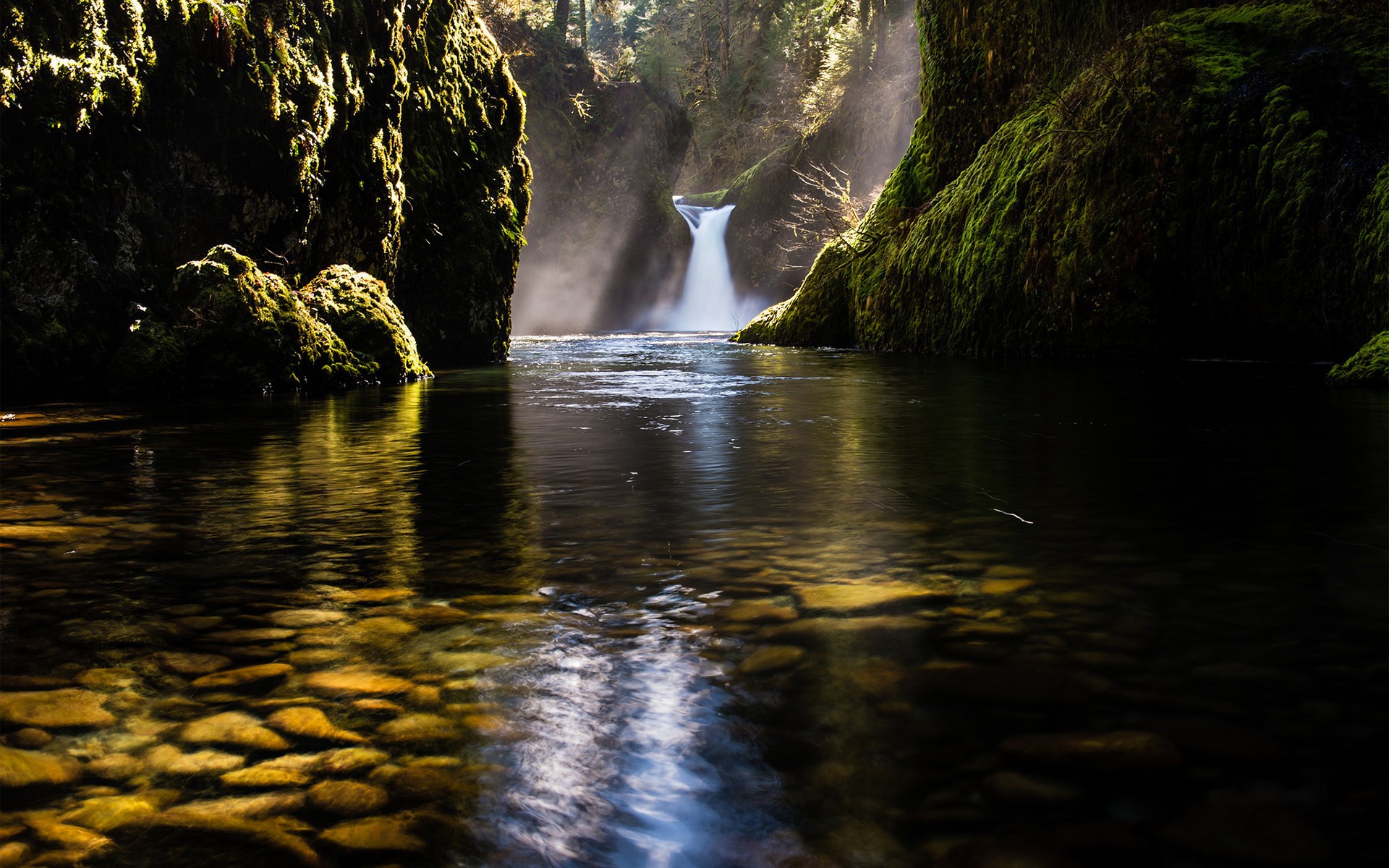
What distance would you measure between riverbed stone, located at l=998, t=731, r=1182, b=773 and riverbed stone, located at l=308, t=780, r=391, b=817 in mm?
917

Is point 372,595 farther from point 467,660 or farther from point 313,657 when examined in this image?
point 467,660

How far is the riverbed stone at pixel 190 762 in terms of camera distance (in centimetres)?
144

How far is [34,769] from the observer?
145cm

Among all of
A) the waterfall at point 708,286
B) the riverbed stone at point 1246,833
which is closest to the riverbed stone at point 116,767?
the riverbed stone at point 1246,833

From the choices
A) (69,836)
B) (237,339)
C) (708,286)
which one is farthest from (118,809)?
(708,286)

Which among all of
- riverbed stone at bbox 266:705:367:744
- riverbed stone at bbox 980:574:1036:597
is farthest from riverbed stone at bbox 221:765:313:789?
riverbed stone at bbox 980:574:1036:597

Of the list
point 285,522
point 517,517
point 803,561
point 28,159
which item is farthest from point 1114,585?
point 28,159

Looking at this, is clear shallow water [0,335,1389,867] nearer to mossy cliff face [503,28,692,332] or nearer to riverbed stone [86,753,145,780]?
riverbed stone [86,753,145,780]

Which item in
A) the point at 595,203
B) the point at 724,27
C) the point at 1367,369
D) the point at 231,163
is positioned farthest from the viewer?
the point at 724,27

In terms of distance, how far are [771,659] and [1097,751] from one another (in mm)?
622

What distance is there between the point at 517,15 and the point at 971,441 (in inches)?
1299

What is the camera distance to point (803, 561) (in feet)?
8.52

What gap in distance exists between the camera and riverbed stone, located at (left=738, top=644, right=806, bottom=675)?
1814 millimetres

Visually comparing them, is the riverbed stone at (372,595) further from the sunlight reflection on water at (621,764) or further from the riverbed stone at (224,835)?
the riverbed stone at (224,835)
